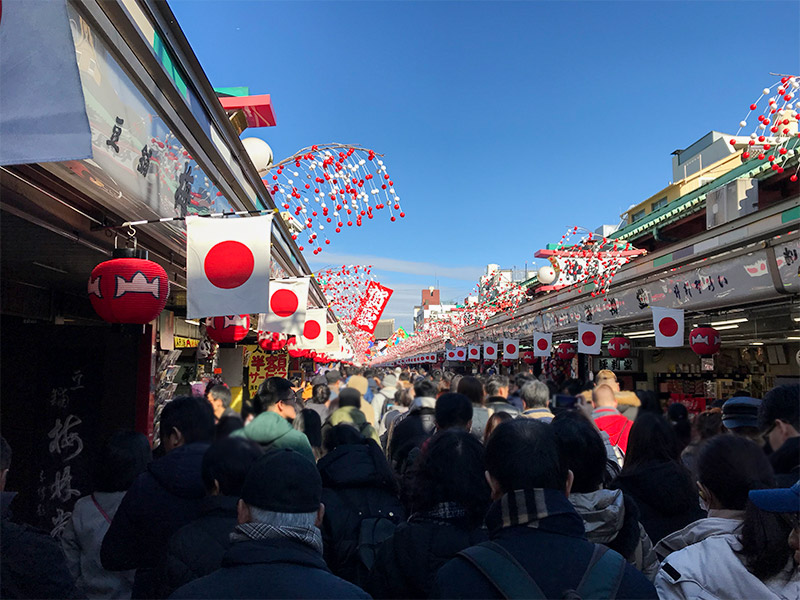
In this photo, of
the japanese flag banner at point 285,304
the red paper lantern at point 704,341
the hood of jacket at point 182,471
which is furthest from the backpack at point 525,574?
the red paper lantern at point 704,341

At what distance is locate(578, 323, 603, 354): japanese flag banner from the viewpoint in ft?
41.7

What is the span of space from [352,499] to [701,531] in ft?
Result: 5.79

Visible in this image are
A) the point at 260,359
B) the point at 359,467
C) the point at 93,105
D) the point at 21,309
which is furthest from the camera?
the point at 260,359

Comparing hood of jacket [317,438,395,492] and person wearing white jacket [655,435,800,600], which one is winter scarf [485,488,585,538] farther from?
hood of jacket [317,438,395,492]

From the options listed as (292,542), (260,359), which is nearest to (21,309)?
(292,542)

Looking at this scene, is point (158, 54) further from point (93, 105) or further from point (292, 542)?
point (292, 542)

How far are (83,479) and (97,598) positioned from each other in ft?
13.2

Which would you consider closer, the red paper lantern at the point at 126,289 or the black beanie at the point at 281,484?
the black beanie at the point at 281,484

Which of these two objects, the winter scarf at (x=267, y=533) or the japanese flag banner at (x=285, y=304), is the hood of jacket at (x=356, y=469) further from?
the japanese flag banner at (x=285, y=304)

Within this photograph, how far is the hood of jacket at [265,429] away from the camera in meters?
1.30

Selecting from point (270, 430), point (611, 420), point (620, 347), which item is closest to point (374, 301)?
point (620, 347)

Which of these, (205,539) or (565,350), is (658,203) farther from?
(205,539)

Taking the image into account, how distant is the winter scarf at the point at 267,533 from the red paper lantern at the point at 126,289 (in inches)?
83.6

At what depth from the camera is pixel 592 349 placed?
12.7m
